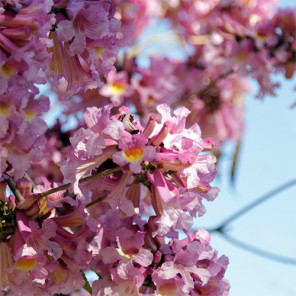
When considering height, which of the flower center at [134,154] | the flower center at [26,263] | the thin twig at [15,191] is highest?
the flower center at [134,154]

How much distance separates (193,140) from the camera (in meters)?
0.88

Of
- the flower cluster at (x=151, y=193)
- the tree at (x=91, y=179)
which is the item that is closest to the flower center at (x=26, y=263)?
the tree at (x=91, y=179)

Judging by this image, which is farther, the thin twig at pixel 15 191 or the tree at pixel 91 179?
the thin twig at pixel 15 191

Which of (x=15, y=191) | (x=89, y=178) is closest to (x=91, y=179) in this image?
(x=89, y=178)

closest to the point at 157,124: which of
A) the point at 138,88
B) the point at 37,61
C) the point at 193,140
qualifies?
the point at 193,140

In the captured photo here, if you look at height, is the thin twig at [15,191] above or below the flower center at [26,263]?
above

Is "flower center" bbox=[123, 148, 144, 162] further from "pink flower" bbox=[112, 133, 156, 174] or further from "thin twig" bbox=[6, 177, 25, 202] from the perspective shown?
"thin twig" bbox=[6, 177, 25, 202]

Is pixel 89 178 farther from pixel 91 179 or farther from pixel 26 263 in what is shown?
pixel 26 263

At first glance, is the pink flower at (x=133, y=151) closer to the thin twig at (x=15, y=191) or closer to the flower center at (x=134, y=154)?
the flower center at (x=134, y=154)

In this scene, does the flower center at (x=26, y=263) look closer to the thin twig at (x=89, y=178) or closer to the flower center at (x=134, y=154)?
the thin twig at (x=89, y=178)

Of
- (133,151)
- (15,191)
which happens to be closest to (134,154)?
(133,151)

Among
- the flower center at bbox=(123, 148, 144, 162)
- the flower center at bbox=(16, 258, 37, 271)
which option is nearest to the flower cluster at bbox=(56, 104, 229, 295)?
the flower center at bbox=(123, 148, 144, 162)

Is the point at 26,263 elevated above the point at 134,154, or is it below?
below

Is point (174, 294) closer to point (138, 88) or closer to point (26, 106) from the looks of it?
point (26, 106)
